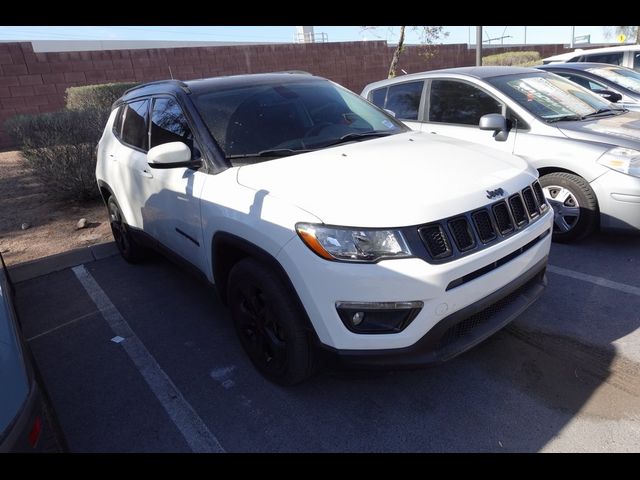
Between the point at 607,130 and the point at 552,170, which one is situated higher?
the point at 607,130

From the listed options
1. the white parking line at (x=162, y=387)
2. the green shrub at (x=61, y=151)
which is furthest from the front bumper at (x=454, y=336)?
the green shrub at (x=61, y=151)

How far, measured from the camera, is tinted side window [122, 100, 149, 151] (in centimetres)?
395

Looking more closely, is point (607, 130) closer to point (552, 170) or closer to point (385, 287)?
point (552, 170)

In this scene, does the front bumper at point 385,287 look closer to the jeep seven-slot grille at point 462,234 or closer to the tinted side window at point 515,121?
the jeep seven-slot grille at point 462,234

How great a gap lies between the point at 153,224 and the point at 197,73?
613 inches

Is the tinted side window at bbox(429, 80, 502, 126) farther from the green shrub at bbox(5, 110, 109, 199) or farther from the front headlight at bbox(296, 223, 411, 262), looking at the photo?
the green shrub at bbox(5, 110, 109, 199)

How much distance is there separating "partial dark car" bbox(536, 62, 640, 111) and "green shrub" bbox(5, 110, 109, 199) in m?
7.63

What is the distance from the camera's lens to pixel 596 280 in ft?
12.2

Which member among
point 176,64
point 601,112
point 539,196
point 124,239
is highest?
point 176,64

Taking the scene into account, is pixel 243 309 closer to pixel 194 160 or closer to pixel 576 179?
pixel 194 160

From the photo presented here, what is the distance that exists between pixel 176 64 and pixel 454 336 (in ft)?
57.3

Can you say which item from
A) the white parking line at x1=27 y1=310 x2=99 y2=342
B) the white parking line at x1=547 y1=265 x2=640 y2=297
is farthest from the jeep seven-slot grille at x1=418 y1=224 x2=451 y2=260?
the white parking line at x1=27 y1=310 x2=99 y2=342

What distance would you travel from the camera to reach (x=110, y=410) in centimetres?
282

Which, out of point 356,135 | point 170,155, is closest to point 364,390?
point 356,135
